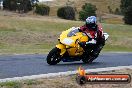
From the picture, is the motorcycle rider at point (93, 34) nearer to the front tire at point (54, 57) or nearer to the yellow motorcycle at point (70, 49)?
the yellow motorcycle at point (70, 49)

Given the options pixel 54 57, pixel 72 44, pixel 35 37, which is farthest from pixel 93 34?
pixel 35 37

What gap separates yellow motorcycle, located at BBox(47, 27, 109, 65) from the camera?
15.1 metres

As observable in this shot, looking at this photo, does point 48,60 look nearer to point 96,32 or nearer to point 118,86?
point 96,32

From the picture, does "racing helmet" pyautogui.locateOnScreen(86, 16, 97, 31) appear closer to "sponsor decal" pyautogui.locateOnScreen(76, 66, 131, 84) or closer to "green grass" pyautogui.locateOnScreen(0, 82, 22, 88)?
"green grass" pyautogui.locateOnScreen(0, 82, 22, 88)

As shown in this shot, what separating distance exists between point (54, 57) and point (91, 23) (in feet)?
5.64

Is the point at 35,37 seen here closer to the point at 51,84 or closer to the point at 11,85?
the point at 51,84

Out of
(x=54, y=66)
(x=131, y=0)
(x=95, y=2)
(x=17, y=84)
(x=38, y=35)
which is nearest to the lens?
(x=17, y=84)

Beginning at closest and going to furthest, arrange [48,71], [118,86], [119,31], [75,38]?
[118,86]
[48,71]
[75,38]
[119,31]

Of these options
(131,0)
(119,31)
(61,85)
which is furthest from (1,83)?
(131,0)

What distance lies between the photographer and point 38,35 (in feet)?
141

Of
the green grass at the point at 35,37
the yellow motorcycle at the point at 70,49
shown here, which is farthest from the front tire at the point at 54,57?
the green grass at the point at 35,37

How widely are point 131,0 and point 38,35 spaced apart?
5719cm

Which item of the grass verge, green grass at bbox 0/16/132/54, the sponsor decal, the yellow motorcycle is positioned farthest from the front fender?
green grass at bbox 0/16/132/54

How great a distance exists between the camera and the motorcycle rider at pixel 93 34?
15.7 m
